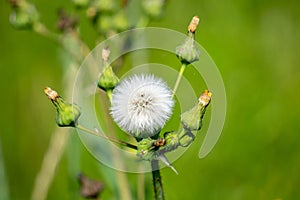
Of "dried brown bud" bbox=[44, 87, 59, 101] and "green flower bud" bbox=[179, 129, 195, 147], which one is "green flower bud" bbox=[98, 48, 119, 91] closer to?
"dried brown bud" bbox=[44, 87, 59, 101]

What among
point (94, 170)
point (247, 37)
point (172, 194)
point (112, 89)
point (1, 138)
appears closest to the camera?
point (112, 89)

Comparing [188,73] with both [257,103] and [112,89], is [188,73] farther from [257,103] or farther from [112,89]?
[112,89]

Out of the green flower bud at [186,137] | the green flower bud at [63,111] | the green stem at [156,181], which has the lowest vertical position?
the green stem at [156,181]

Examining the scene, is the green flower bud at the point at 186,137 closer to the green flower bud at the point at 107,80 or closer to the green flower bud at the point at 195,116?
the green flower bud at the point at 195,116

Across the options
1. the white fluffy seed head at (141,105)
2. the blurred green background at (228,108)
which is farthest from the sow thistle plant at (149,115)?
the blurred green background at (228,108)

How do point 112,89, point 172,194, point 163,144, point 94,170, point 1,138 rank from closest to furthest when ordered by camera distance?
point 163,144, point 112,89, point 172,194, point 94,170, point 1,138

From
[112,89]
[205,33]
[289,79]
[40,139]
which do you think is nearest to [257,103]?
[289,79]

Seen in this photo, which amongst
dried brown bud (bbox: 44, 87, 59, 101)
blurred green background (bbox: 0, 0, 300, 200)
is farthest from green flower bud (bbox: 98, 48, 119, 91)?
blurred green background (bbox: 0, 0, 300, 200)
